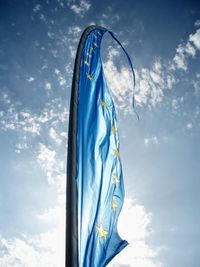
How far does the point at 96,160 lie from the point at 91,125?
0.64m

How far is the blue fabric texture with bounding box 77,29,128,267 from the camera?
3.13 m

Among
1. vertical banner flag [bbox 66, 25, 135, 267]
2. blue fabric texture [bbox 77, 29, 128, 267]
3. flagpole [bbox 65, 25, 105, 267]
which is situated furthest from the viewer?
blue fabric texture [bbox 77, 29, 128, 267]

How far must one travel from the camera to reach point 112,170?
13.8 feet

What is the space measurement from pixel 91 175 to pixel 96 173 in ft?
0.41

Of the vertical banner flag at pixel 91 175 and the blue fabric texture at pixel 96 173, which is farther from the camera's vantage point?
the blue fabric texture at pixel 96 173

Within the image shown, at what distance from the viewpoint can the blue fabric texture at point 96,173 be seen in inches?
123

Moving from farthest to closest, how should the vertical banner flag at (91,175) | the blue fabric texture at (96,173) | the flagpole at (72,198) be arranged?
the blue fabric texture at (96,173)
the vertical banner flag at (91,175)
the flagpole at (72,198)

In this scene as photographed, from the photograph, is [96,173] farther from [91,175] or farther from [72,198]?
[72,198]

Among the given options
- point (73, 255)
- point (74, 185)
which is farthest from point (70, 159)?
point (73, 255)

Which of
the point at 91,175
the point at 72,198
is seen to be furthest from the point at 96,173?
the point at 72,198

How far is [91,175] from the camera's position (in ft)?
11.7

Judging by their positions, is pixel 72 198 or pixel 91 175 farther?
pixel 91 175

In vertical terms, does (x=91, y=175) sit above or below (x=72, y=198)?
above

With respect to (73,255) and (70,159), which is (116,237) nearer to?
(73,255)
